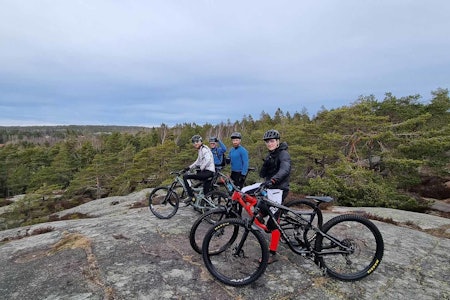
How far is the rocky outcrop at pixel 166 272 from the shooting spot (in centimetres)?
356

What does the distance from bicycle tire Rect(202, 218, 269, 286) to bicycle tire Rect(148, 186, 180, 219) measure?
3006mm

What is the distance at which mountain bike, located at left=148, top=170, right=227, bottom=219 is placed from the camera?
6.94 metres

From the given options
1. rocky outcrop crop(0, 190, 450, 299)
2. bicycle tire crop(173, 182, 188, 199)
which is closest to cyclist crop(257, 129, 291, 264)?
rocky outcrop crop(0, 190, 450, 299)

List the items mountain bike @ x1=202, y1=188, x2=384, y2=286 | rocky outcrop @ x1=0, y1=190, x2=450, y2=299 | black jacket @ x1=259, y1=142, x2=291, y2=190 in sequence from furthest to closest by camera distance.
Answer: black jacket @ x1=259, y1=142, x2=291, y2=190 < mountain bike @ x1=202, y1=188, x2=384, y2=286 < rocky outcrop @ x1=0, y1=190, x2=450, y2=299

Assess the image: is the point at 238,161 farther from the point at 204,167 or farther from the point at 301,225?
the point at 301,225

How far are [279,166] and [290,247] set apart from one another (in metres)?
1.38

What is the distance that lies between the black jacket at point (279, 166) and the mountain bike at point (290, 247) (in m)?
0.38

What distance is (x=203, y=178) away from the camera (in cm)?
681

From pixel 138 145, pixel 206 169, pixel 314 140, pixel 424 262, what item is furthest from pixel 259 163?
pixel 138 145

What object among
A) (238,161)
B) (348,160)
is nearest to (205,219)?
(238,161)

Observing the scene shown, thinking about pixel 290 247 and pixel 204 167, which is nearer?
pixel 290 247

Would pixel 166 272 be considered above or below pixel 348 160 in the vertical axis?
below

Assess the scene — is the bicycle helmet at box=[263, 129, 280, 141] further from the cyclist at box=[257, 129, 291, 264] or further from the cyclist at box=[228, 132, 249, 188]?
the cyclist at box=[228, 132, 249, 188]

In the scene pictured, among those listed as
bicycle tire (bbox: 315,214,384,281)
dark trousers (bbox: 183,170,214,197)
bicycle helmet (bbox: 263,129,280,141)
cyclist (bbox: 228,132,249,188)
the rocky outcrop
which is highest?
bicycle helmet (bbox: 263,129,280,141)
